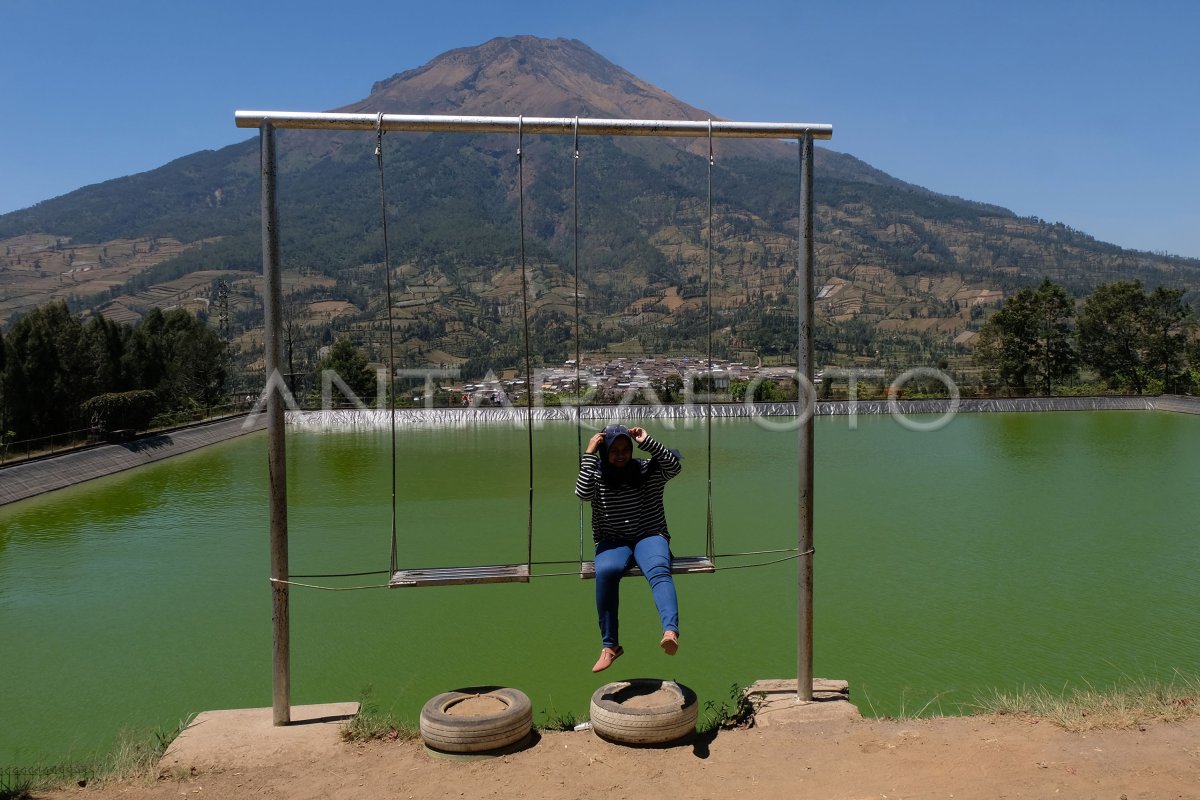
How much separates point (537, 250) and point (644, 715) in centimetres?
9376

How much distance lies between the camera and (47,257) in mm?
96938

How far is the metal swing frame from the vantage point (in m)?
4.05

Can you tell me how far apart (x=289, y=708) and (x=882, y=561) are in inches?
274

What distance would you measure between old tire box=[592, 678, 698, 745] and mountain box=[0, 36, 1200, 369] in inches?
1236

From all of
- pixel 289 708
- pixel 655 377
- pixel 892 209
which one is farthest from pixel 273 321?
pixel 892 209

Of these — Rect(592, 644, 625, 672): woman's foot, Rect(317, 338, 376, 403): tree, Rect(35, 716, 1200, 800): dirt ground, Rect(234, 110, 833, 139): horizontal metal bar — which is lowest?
Rect(35, 716, 1200, 800): dirt ground

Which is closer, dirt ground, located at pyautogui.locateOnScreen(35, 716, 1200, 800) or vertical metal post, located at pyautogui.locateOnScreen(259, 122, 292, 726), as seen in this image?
dirt ground, located at pyautogui.locateOnScreen(35, 716, 1200, 800)

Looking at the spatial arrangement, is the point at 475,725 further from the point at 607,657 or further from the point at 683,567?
the point at 683,567

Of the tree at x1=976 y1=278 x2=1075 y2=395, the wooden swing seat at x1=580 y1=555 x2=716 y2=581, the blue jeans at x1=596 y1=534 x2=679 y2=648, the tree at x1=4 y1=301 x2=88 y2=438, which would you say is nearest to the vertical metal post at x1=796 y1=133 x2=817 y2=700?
the wooden swing seat at x1=580 y1=555 x2=716 y2=581

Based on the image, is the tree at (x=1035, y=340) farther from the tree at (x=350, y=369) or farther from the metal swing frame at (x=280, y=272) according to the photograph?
the metal swing frame at (x=280, y=272)

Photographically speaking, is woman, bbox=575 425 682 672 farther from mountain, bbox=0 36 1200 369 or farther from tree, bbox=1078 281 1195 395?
tree, bbox=1078 281 1195 395

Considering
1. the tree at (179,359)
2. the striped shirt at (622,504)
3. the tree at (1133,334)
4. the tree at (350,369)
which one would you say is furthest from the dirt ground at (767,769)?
the tree at (1133,334)

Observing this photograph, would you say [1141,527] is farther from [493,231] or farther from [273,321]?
[493,231]

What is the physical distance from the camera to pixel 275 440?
4098 mm
